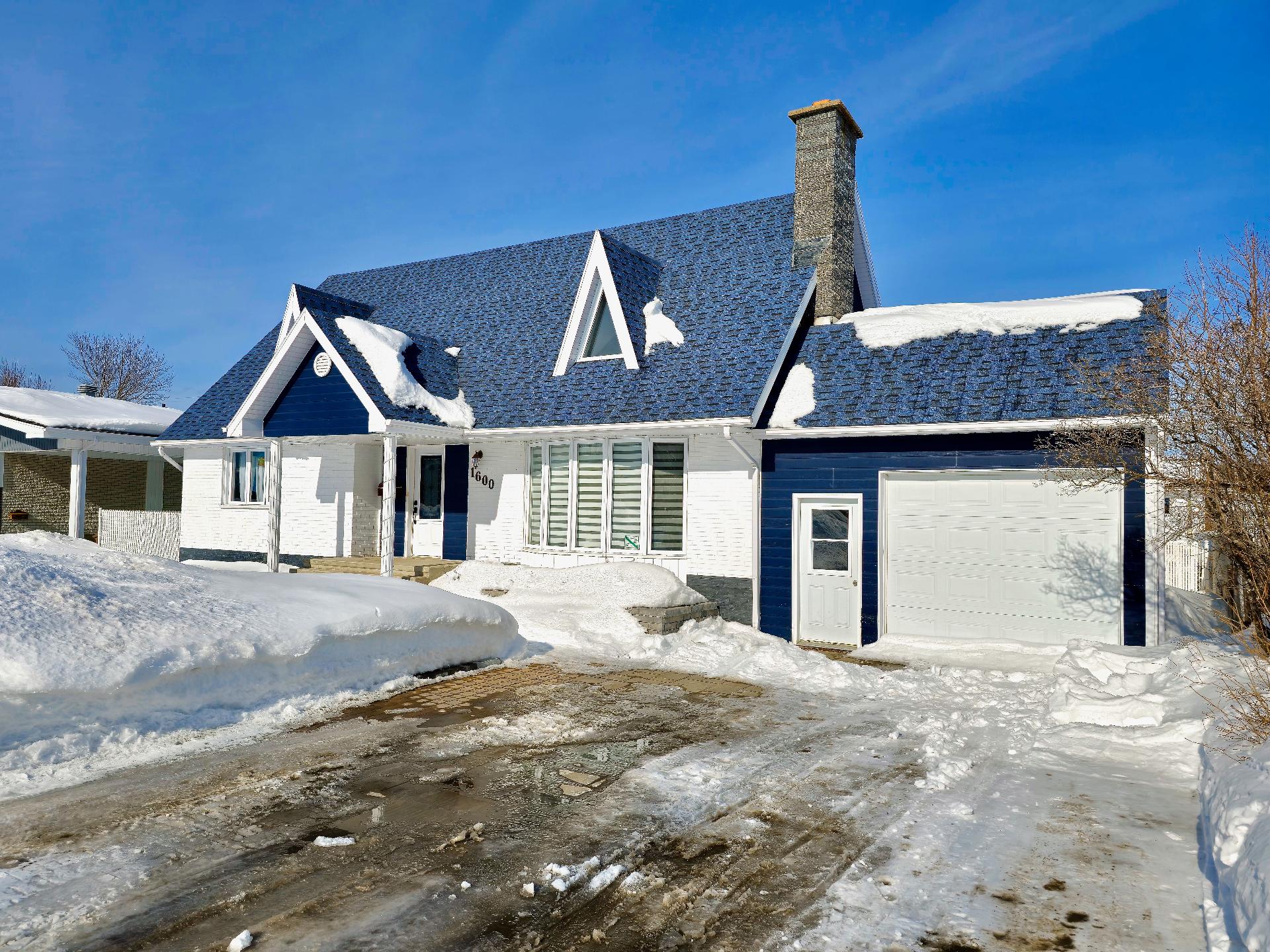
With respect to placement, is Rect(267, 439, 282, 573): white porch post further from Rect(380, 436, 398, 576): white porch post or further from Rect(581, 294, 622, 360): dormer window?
Rect(581, 294, 622, 360): dormer window

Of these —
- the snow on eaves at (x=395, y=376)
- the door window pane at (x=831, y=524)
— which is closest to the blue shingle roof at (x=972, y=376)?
the door window pane at (x=831, y=524)

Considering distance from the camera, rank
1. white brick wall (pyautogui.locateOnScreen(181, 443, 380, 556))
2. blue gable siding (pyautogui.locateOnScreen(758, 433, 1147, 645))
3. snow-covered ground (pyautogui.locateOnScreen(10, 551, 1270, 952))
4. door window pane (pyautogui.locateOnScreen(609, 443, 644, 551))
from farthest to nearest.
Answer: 1. white brick wall (pyautogui.locateOnScreen(181, 443, 380, 556))
2. door window pane (pyautogui.locateOnScreen(609, 443, 644, 551))
3. blue gable siding (pyautogui.locateOnScreen(758, 433, 1147, 645))
4. snow-covered ground (pyautogui.locateOnScreen(10, 551, 1270, 952))

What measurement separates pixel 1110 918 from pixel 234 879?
4.41 metres

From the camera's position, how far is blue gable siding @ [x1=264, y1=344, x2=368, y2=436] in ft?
52.9

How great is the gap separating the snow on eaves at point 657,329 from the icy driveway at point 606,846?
9167 mm

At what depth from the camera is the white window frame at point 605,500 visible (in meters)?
14.7

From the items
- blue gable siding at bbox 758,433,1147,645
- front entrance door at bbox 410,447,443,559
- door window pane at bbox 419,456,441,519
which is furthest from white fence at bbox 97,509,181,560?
blue gable siding at bbox 758,433,1147,645

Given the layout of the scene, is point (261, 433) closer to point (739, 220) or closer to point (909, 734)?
point (739, 220)

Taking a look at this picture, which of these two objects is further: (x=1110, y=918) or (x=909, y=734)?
(x=909, y=734)

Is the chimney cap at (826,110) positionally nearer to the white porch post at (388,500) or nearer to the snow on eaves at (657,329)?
the snow on eaves at (657,329)

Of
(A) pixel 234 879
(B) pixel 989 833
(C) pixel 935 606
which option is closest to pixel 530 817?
(A) pixel 234 879

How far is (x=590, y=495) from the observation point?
50.7ft

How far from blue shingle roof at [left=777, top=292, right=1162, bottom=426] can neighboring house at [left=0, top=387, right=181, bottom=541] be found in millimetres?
17304

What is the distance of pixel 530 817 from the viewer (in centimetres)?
546
